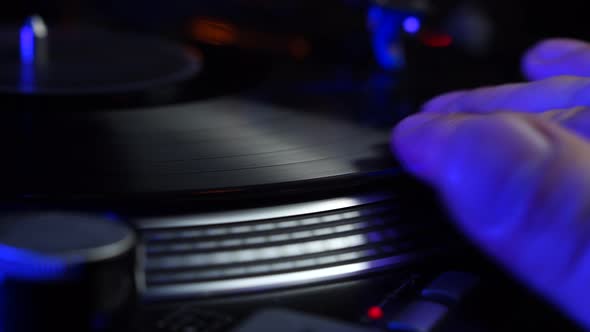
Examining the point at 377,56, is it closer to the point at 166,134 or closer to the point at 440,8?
the point at 440,8

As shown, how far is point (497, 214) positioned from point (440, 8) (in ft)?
3.12

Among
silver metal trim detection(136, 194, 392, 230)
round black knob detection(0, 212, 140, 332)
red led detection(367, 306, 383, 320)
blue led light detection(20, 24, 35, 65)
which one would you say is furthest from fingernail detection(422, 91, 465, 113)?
blue led light detection(20, 24, 35, 65)

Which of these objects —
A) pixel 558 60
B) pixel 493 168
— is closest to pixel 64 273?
pixel 493 168

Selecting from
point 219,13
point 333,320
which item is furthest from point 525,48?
point 333,320

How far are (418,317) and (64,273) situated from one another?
22 centimetres

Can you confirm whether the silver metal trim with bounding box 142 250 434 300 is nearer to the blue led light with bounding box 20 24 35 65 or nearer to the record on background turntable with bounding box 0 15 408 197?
the record on background turntable with bounding box 0 15 408 197

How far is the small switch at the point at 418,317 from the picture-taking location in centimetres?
45

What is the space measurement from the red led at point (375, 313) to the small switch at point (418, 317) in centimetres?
1

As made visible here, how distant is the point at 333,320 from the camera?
43 centimetres

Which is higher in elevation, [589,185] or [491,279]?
[589,185]

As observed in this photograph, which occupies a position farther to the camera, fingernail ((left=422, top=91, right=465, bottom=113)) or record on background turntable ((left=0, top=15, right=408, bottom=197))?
fingernail ((left=422, top=91, right=465, bottom=113))

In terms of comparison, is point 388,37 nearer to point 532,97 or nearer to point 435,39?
point 435,39

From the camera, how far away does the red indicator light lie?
1049 mm

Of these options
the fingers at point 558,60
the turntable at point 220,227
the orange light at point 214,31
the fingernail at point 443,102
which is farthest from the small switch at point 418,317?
the orange light at point 214,31
